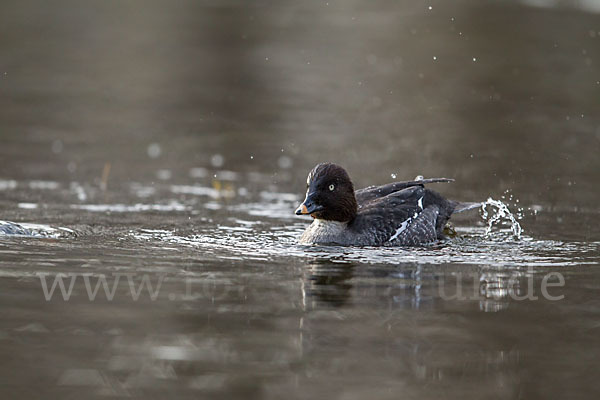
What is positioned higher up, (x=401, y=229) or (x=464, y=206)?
(x=464, y=206)

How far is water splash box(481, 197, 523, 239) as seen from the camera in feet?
37.4

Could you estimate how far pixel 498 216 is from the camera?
11.9 meters

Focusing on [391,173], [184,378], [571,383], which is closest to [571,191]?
[391,173]

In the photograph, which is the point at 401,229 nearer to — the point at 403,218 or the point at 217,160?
the point at 403,218

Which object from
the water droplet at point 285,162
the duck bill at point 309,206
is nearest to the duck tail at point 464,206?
the duck bill at point 309,206

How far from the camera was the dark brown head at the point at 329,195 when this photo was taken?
35.3ft

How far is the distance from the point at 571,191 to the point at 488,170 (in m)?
1.66

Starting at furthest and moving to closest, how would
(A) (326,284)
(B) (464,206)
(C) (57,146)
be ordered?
(C) (57,146) < (B) (464,206) < (A) (326,284)

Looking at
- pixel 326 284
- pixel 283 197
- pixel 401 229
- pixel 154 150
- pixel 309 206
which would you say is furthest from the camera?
pixel 154 150

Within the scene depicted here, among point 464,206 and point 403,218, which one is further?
point 464,206

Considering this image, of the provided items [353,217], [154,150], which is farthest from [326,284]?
[154,150]

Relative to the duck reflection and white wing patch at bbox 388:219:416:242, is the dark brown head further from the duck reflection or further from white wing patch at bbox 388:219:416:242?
the duck reflection

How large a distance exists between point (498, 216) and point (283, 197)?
2.79m

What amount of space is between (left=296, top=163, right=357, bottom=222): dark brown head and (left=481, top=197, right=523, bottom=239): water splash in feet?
5.52
